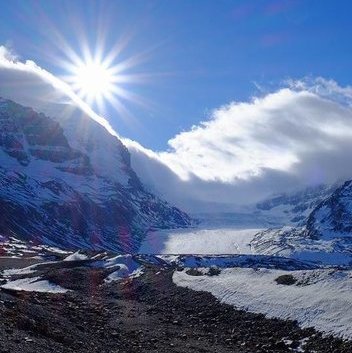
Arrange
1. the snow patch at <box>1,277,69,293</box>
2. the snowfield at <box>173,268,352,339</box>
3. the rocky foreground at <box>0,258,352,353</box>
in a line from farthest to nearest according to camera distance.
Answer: the snow patch at <box>1,277,69,293</box> < the snowfield at <box>173,268,352,339</box> < the rocky foreground at <box>0,258,352,353</box>

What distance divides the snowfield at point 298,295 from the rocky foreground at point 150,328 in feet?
3.36

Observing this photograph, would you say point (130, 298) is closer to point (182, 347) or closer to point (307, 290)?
point (307, 290)

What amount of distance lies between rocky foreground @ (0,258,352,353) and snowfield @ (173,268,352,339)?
1.02 m

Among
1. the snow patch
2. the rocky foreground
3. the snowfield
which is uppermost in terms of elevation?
the snowfield

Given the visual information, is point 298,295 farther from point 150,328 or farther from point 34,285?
point 34,285

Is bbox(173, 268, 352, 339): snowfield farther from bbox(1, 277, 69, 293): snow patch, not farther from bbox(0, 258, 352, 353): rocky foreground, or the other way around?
bbox(1, 277, 69, 293): snow patch

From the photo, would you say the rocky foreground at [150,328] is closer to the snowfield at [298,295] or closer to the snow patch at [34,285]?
the snowfield at [298,295]

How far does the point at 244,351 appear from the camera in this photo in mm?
31266

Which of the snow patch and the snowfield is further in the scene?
the snow patch

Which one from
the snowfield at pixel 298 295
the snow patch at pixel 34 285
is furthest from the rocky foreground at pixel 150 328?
the snow patch at pixel 34 285

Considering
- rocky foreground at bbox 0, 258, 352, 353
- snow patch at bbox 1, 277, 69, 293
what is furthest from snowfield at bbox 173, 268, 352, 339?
snow patch at bbox 1, 277, 69, 293

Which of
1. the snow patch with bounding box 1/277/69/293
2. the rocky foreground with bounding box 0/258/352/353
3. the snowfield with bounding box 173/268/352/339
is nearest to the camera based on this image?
the rocky foreground with bounding box 0/258/352/353

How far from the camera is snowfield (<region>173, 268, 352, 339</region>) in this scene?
111 feet

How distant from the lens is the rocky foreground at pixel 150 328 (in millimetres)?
26516
